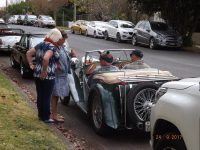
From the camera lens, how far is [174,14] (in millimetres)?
29125

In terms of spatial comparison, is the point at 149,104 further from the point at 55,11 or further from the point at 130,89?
the point at 55,11

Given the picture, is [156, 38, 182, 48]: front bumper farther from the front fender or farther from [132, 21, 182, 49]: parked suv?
the front fender

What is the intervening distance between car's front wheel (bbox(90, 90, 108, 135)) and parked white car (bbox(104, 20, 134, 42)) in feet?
78.8

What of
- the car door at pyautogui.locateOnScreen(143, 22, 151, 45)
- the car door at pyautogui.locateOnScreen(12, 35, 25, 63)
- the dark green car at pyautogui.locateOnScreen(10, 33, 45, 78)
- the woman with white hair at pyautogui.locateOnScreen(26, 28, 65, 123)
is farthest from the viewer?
the car door at pyautogui.locateOnScreen(143, 22, 151, 45)

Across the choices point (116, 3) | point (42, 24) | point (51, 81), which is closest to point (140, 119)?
point (51, 81)

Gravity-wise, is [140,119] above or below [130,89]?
below

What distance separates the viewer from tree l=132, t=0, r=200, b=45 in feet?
93.3

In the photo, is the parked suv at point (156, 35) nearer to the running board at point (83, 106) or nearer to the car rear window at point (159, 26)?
the car rear window at point (159, 26)

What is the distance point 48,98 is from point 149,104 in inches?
77.8

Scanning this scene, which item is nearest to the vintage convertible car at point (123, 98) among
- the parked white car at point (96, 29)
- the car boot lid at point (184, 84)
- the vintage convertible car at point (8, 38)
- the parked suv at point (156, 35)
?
the car boot lid at point (184, 84)

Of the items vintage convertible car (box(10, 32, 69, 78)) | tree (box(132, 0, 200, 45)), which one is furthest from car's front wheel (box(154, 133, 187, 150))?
tree (box(132, 0, 200, 45))

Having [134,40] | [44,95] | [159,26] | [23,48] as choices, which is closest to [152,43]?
[159,26]

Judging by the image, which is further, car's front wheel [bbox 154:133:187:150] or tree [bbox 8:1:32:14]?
tree [bbox 8:1:32:14]

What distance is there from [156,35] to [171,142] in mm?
22805
